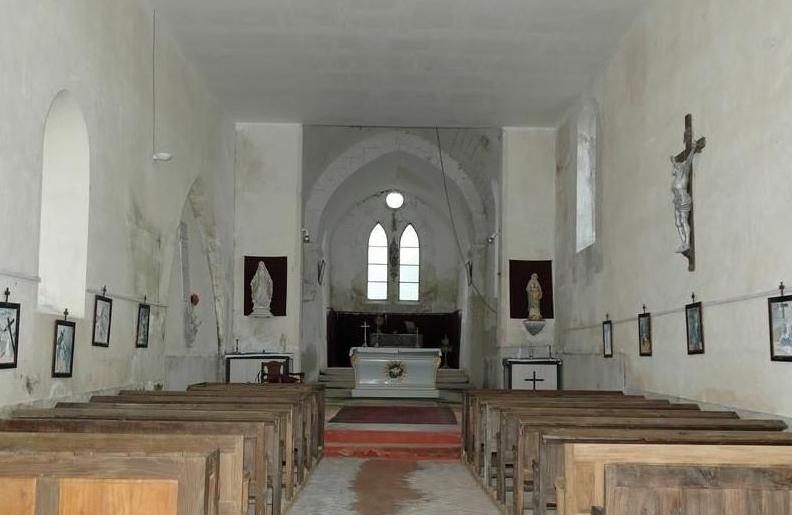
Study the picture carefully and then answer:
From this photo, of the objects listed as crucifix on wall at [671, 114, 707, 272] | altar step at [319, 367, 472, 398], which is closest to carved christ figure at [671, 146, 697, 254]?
crucifix on wall at [671, 114, 707, 272]

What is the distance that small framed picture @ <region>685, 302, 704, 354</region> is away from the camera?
330 inches

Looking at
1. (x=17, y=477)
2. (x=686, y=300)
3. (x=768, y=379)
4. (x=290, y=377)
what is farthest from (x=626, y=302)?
(x=17, y=477)

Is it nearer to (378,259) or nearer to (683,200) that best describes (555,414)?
(683,200)

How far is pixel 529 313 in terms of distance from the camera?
609 inches

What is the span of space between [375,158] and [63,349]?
1265 cm

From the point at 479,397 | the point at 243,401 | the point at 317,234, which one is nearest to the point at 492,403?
the point at 479,397

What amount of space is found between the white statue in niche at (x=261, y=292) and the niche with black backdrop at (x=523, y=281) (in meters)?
4.29

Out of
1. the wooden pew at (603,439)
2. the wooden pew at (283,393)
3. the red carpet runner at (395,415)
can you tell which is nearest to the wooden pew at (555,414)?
the wooden pew at (603,439)

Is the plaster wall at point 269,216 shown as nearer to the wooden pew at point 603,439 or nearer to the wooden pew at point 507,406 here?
the wooden pew at point 507,406

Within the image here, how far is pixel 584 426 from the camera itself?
616cm

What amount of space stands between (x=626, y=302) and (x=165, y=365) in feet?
19.8

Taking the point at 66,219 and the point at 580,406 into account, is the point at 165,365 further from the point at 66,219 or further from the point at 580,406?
the point at 580,406

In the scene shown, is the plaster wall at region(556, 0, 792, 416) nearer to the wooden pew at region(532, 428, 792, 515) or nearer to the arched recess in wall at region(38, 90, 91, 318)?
the wooden pew at region(532, 428, 792, 515)

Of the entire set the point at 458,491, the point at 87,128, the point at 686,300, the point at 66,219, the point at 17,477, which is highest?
the point at 87,128
